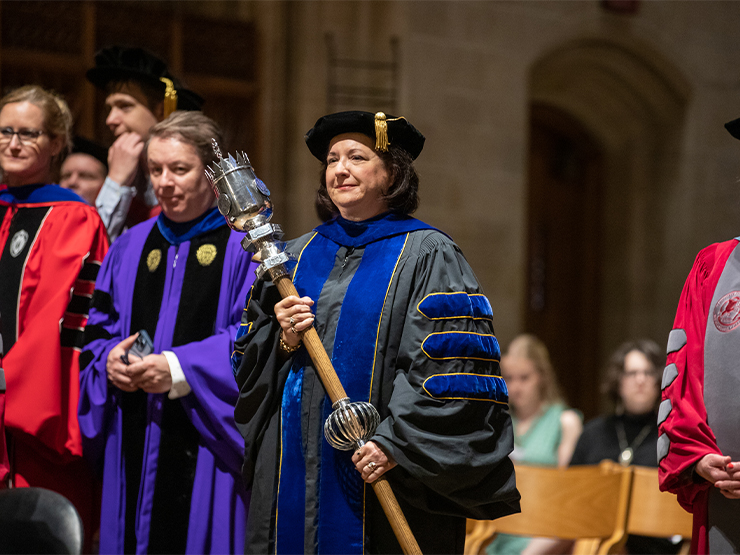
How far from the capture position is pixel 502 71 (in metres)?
7.42

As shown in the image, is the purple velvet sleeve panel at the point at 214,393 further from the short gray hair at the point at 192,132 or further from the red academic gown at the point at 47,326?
the short gray hair at the point at 192,132

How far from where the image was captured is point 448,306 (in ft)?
8.41

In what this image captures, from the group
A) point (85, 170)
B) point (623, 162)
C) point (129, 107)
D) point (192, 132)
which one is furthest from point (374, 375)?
point (623, 162)

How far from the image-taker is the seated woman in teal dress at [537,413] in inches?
203

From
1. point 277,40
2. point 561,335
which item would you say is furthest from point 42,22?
point 561,335

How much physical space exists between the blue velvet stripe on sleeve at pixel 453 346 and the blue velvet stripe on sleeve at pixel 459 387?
0.19 feet

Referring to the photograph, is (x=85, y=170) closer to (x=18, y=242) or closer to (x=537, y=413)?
(x=18, y=242)

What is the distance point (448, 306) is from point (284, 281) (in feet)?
1.68

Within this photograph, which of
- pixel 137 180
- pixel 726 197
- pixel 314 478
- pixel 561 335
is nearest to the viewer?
pixel 314 478

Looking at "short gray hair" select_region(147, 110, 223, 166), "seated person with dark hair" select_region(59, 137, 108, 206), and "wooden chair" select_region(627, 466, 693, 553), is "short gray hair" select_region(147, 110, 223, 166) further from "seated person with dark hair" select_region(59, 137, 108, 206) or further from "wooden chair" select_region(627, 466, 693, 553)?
"wooden chair" select_region(627, 466, 693, 553)

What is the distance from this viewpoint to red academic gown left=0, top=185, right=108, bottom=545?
10.7 feet

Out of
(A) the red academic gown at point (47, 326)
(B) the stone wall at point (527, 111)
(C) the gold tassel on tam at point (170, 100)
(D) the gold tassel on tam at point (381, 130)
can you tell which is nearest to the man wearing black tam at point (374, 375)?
(D) the gold tassel on tam at point (381, 130)

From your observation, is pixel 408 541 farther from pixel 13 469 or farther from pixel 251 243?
pixel 13 469

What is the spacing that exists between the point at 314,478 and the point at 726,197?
695 centimetres
